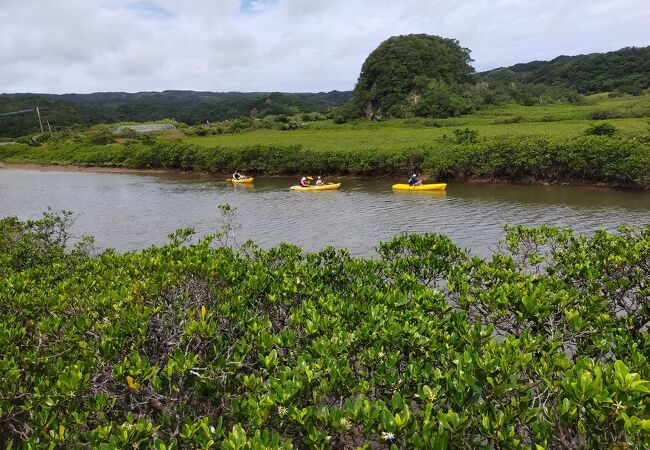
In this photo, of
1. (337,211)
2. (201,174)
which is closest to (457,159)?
(337,211)

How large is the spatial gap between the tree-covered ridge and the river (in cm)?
4284

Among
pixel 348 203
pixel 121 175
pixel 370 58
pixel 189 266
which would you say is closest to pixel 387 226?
pixel 348 203

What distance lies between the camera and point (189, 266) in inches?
290

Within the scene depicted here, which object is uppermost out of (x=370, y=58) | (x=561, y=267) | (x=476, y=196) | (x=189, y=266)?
(x=370, y=58)

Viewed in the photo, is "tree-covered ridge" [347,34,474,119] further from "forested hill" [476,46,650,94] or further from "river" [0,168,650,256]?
"river" [0,168,650,256]

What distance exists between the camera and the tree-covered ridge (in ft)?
251

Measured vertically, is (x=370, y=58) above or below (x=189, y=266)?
above

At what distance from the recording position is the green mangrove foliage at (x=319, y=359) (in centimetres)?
397

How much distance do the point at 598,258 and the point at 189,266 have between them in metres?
7.09

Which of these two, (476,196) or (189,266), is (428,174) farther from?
(189,266)

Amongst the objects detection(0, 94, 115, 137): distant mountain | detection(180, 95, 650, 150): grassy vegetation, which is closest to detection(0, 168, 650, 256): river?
detection(180, 95, 650, 150): grassy vegetation

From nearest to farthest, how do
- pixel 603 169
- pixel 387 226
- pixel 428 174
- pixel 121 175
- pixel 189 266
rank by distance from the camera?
pixel 189 266 → pixel 387 226 → pixel 603 169 → pixel 428 174 → pixel 121 175

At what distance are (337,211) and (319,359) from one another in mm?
21389

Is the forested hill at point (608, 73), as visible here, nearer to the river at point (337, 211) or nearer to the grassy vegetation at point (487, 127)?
the grassy vegetation at point (487, 127)
